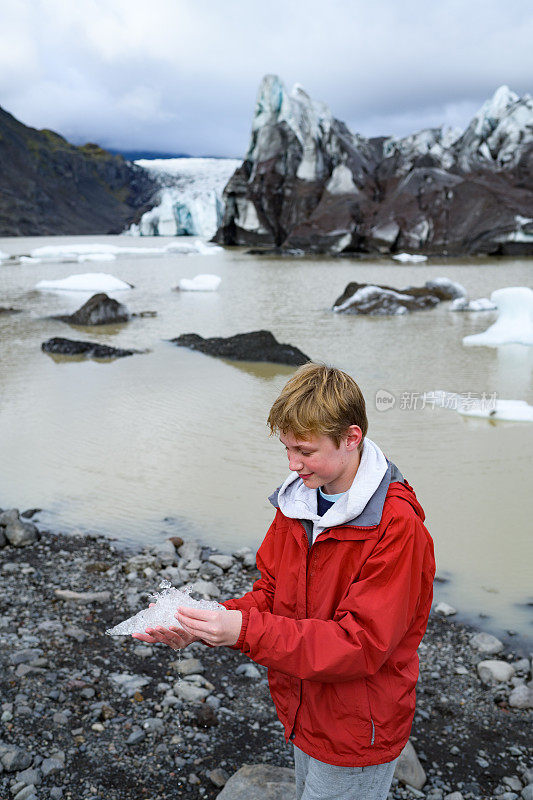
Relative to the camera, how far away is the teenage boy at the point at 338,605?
1.48 metres

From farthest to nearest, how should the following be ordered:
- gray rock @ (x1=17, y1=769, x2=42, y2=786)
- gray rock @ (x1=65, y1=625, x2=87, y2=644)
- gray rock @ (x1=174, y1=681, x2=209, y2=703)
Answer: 1. gray rock @ (x1=65, y1=625, x2=87, y2=644)
2. gray rock @ (x1=174, y1=681, x2=209, y2=703)
3. gray rock @ (x1=17, y1=769, x2=42, y2=786)

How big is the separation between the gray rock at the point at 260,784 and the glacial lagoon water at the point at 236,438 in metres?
1.72

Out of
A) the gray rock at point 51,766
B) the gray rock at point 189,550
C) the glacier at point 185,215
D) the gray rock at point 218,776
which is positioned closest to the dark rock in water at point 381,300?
the gray rock at point 189,550

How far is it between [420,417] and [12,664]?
5.58 m

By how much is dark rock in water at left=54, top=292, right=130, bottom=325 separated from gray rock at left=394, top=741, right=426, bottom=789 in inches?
547

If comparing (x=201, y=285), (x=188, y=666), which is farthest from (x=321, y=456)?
(x=201, y=285)

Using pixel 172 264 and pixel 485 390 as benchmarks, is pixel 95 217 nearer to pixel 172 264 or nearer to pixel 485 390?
pixel 172 264

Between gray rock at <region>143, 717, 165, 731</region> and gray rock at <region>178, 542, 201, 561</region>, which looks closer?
gray rock at <region>143, 717, 165, 731</region>

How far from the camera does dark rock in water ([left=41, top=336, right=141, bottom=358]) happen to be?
11.4 meters

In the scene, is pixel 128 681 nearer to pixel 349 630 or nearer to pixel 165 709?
pixel 165 709

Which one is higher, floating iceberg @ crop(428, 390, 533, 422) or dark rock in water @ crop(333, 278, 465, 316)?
dark rock in water @ crop(333, 278, 465, 316)

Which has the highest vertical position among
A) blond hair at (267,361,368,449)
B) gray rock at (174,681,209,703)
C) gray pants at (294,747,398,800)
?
blond hair at (267,361,368,449)

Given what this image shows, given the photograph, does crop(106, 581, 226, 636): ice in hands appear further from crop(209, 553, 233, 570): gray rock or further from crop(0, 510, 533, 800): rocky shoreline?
crop(209, 553, 233, 570): gray rock

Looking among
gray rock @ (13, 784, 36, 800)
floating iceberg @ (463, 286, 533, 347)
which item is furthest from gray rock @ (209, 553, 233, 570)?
floating iceberg @ (463, 286, 533, 347)
